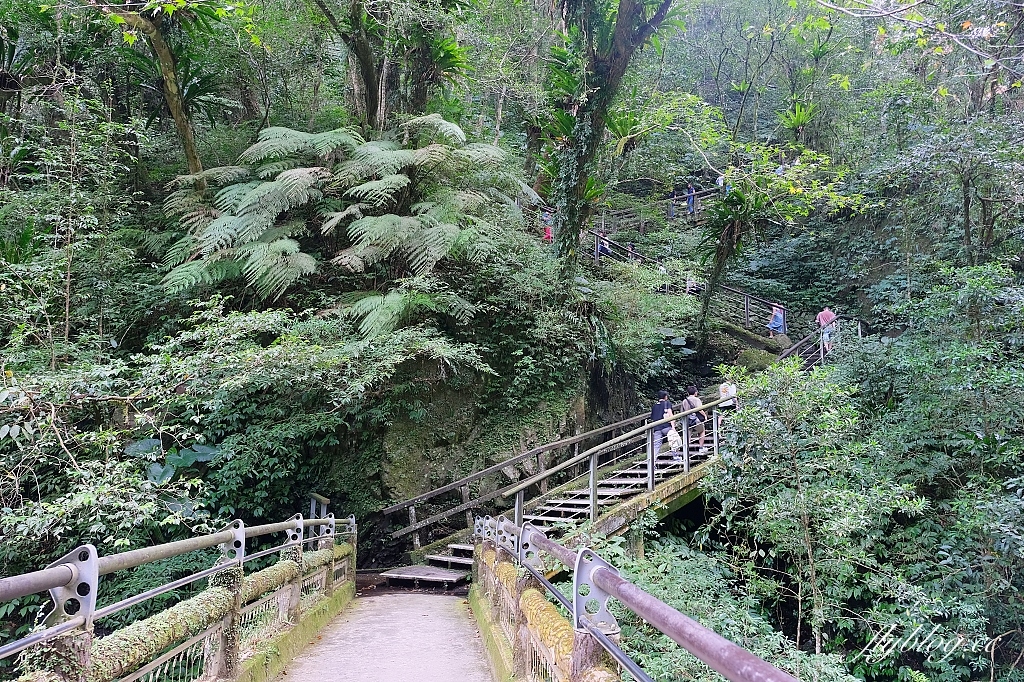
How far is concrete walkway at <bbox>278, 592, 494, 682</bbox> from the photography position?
432 cm

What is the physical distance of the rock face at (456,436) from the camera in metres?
10.6

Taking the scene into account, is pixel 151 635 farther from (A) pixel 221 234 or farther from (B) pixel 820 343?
(B) pixel 820 343

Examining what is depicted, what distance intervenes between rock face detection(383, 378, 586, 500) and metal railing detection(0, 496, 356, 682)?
13.2ft

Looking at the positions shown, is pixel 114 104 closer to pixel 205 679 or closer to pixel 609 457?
pixel 609 457

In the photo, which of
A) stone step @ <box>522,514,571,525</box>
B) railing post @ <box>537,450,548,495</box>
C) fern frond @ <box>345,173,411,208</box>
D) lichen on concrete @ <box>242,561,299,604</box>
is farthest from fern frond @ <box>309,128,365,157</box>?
lichen on concrete @ <box>242,561,299,604</box>

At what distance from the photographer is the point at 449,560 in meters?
9.67

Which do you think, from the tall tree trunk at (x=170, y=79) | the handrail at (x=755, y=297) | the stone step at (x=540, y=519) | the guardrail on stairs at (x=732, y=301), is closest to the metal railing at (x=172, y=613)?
the stone step at (x=540, y=519)

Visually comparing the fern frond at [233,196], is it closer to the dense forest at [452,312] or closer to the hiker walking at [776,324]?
the dense forest at [452,312]

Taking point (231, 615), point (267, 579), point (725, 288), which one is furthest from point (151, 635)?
point (725, 288)

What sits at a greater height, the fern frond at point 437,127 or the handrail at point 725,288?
the fern frond at point 437,127

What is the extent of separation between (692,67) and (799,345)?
13262mm

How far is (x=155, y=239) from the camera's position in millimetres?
10930

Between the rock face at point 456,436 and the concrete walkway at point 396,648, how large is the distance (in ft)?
10.7

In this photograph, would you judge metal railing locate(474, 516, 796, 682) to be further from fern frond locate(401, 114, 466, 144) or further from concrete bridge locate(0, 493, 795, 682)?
fern frond locate(401, 114, 466, 144)
